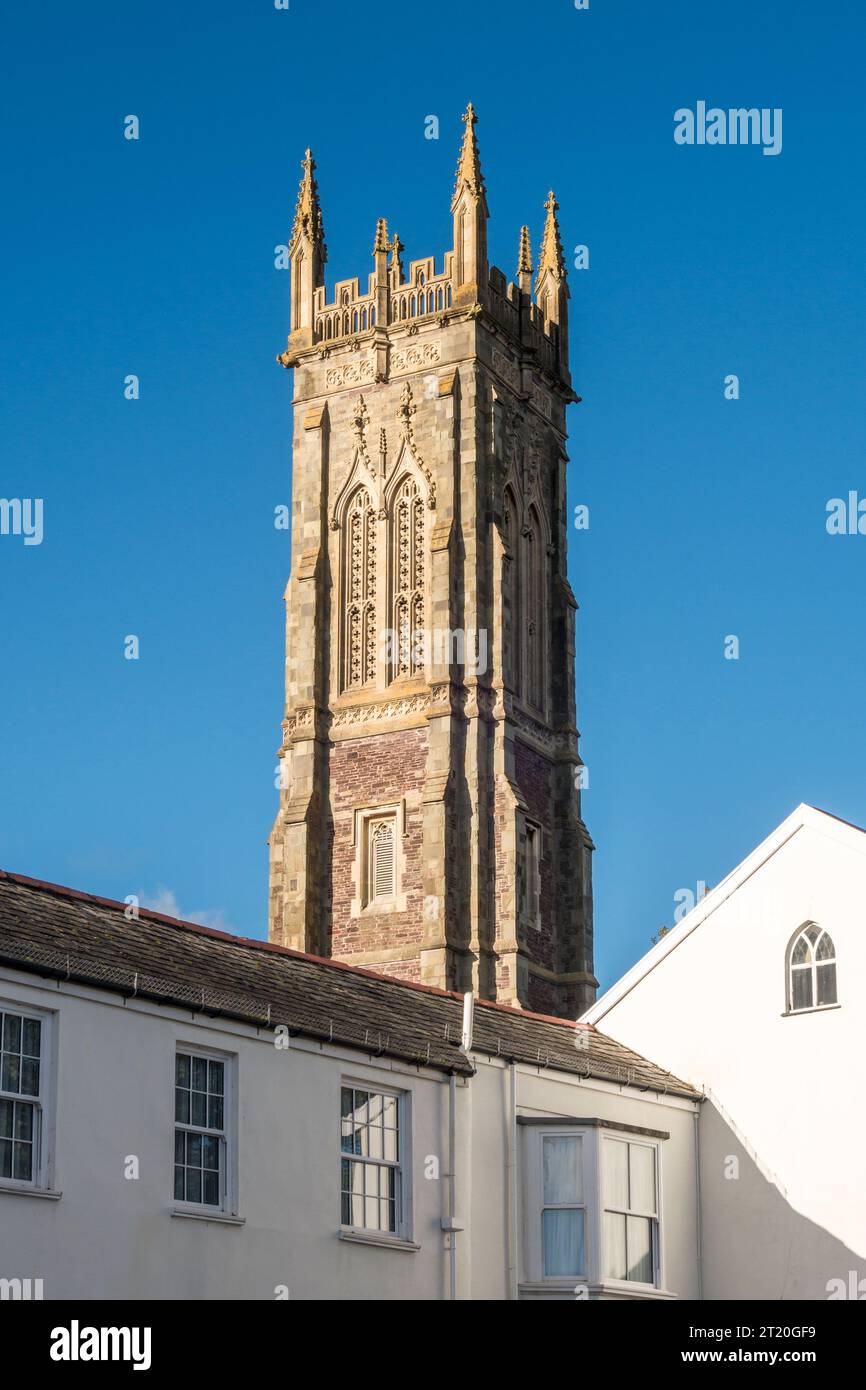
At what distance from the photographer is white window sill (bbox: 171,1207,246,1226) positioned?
22.5m

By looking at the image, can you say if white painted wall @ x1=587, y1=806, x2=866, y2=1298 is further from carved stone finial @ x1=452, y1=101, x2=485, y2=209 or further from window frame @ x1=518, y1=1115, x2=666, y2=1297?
carved stone finial @ x1=452, y1=101, x2=485, y2=209

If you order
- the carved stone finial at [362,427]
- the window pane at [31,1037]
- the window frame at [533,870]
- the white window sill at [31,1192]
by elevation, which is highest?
the carved stone finial at [362,427]

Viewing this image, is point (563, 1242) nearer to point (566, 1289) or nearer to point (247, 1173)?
point (566, 1289)

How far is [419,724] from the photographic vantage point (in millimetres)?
61875

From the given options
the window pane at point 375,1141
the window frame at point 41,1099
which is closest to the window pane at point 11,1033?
the window frame at point 41,1099

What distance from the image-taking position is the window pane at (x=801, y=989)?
29.5 meters

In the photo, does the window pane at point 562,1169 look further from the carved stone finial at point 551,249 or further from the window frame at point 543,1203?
the carved stone finial at point 551,249

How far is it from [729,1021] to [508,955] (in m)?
29.2

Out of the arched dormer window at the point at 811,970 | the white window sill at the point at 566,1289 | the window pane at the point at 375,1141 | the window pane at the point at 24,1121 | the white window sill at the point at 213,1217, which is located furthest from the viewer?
the arched dormer window at the point at 811,970

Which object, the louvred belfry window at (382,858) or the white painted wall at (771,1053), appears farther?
the louvred belfry window at (382,858)

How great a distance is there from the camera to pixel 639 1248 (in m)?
27.8

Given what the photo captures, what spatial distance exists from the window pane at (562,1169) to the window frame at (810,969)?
3937mm
